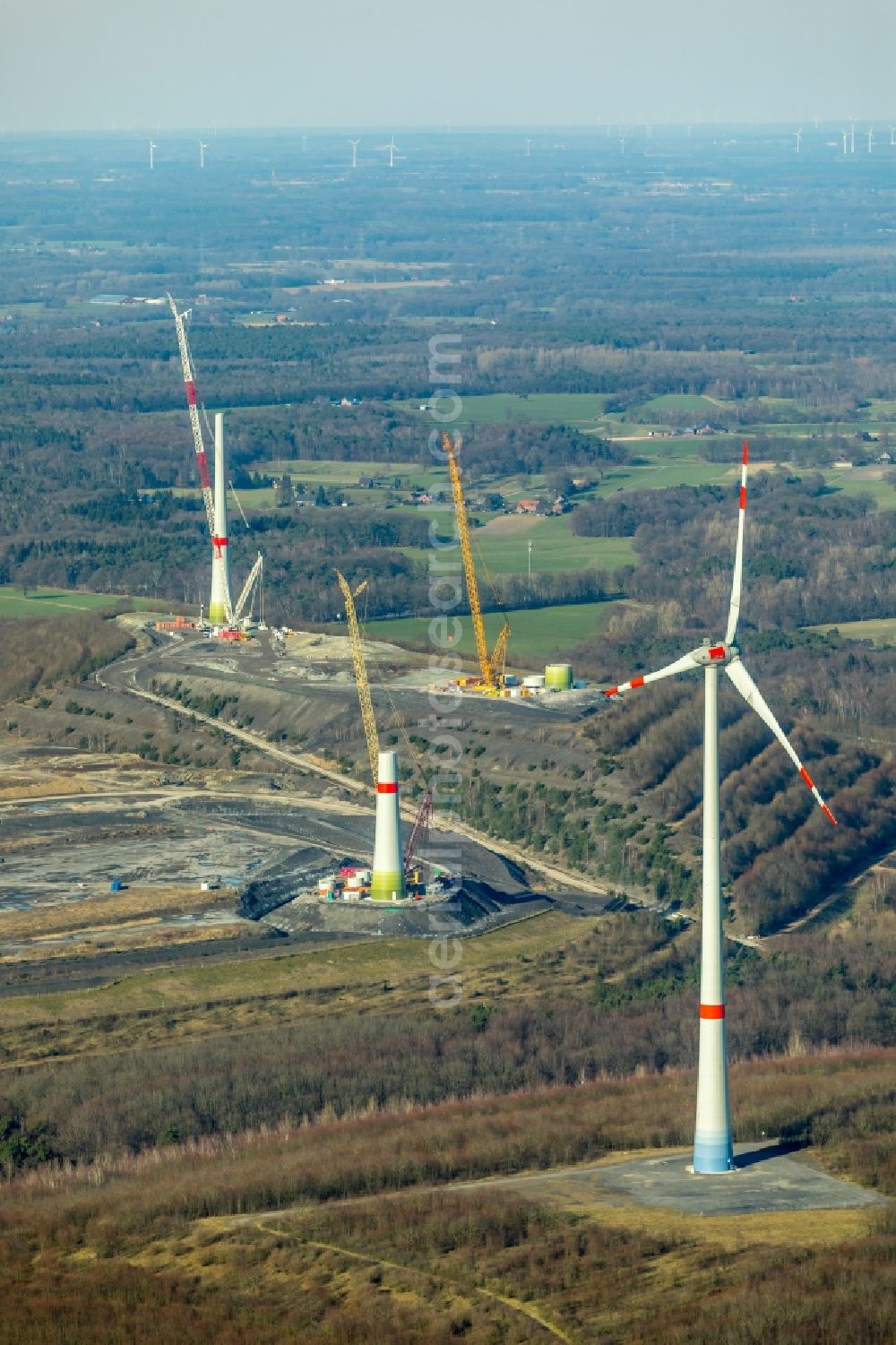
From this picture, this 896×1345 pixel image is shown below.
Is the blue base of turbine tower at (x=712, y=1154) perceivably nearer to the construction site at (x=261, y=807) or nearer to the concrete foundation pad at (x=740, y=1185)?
the concrete foundation pad at (x=740, y=1185)

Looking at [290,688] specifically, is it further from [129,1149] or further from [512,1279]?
[512,1279]

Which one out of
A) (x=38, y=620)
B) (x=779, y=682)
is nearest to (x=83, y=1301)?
(x=779, y=682)

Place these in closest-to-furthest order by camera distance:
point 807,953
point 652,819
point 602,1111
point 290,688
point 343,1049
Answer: point 602,1111, point 343,1049, point 807,953, point 652,819, point 290,688

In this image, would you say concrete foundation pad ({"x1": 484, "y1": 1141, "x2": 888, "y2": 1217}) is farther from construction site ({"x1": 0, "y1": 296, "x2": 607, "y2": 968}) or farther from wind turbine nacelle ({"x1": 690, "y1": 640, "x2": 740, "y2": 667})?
construction site ({"x1": 0, "y1": 296, "x2": 607, "y2": 968})

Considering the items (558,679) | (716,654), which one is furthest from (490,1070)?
(558,679)

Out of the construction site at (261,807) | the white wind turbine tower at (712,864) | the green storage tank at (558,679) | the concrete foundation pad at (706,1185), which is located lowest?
the construction site at (261,807)

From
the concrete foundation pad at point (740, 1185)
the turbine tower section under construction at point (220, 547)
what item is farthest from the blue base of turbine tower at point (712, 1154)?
the turbine tower section under construction at point (220, 547)

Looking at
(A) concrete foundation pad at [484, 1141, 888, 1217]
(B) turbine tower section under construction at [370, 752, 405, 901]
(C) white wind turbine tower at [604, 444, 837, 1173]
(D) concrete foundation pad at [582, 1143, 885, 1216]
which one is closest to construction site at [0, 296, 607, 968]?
(B) turbine tower section under construction at [370, 752, 405, 901]
